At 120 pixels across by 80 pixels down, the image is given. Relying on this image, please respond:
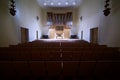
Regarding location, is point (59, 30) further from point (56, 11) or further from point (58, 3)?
point (58, 3)

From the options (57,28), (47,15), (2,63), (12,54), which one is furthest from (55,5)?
(2,63)

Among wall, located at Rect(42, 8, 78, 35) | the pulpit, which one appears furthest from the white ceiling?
the pulpit

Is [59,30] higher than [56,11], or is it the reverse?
[56,11]

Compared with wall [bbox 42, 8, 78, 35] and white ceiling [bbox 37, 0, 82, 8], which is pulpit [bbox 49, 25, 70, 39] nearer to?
wall [bbox 42, 8, 78, 35]

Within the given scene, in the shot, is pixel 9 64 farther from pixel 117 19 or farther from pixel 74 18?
pixel 74 18

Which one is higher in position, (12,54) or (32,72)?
(12,54)

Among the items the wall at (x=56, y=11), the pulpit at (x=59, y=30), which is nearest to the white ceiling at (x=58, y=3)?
the wall at (x=56, y=11)

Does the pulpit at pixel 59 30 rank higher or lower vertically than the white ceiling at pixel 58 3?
lower

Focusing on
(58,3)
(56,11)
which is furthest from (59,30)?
(58,3)

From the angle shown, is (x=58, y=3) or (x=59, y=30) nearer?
(x=58, y=3)

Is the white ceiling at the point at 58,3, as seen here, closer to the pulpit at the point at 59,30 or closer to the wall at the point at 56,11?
the wall at the point at 56,11

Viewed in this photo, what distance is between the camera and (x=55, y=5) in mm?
12328

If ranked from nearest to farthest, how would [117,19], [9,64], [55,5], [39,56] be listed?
[9,64] < [39,56] < [117,19] < [55,5]

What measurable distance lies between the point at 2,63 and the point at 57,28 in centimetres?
1097
